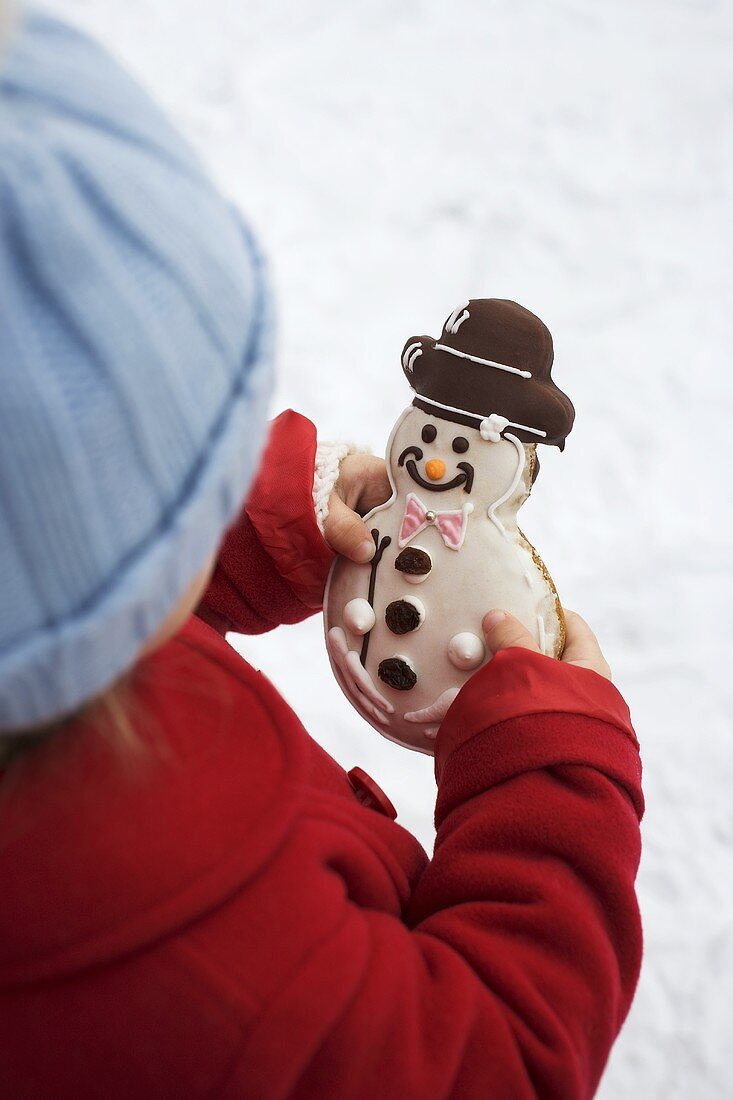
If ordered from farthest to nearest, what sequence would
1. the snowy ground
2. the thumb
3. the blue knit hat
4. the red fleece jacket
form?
the snowy ground
the thumb
the red fleece jacket
the blue knit hat

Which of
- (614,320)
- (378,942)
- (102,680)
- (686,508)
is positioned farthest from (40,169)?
(614,320)

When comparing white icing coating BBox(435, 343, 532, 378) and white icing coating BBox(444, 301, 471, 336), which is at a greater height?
white icing coating BBox(444, 301, 471, 336)

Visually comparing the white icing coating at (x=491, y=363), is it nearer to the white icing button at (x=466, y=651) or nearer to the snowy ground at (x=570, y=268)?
the white icing button at (x=466, y=651)

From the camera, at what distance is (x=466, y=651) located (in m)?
A: 0.66

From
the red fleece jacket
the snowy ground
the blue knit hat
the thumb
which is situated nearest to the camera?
the blue knit hat

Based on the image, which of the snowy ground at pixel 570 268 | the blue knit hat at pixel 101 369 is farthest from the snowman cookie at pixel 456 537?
the snowy ground at pixel 570 268

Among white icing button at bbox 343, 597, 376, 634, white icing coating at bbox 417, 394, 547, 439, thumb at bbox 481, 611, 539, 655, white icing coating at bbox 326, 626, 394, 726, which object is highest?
white icing coating at bbox 417, 394, 547, 439

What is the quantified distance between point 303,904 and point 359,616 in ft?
0.73

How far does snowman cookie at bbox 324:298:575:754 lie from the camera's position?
2.21 feet

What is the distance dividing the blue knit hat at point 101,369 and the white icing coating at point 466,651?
26cm

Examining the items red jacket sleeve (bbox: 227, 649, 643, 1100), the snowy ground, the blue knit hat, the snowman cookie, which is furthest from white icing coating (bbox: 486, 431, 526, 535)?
the snowy ground

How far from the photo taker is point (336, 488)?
2.46ft

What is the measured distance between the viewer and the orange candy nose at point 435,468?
27.1 inches

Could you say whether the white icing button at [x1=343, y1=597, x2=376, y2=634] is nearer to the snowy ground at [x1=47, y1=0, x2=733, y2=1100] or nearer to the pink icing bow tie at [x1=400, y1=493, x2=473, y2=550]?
the pink icing bow tie at [x1=400, y1=493, x2=473, y2=550]
